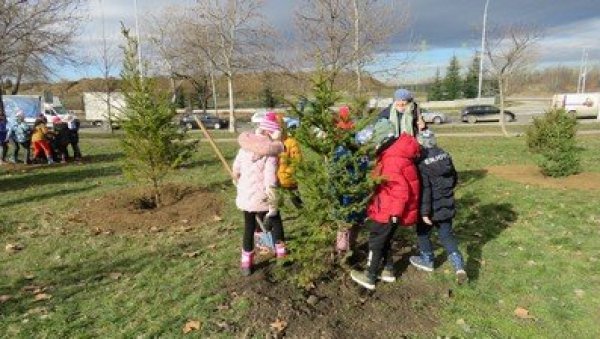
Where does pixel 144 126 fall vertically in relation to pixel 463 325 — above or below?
above

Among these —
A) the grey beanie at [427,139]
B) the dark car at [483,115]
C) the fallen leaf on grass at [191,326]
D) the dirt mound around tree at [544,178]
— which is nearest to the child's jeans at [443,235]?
the grey beanie at [427,139]

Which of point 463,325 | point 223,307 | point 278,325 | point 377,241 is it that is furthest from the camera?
point 377,241

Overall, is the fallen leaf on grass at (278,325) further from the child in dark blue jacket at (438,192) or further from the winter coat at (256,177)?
the child in dark blue jacket at (438,192)

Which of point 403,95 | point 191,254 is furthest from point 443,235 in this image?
point 191,254

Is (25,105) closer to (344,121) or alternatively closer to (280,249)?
(280,249)

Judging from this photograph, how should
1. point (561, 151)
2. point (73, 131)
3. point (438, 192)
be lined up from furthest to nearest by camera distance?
point (73, 131) → point (561, 151) → point (438, 192)

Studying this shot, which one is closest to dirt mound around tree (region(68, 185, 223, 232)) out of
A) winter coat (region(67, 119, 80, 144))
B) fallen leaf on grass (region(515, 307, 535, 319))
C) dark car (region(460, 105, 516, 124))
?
fallen leaf on grass (region(515, 307, 535, 319))

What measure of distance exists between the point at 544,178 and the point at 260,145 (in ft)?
26.9

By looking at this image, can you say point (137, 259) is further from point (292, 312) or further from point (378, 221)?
point (378, 221)

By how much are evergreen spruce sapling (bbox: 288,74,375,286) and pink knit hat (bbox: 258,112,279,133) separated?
584mm

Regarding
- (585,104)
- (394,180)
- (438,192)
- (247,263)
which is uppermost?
(394,180)

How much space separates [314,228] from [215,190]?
5710 mm

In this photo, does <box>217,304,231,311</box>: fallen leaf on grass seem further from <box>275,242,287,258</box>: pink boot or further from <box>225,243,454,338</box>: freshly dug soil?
<box>275,242,287,258</box>: pink boot

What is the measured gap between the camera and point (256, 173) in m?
4.94
